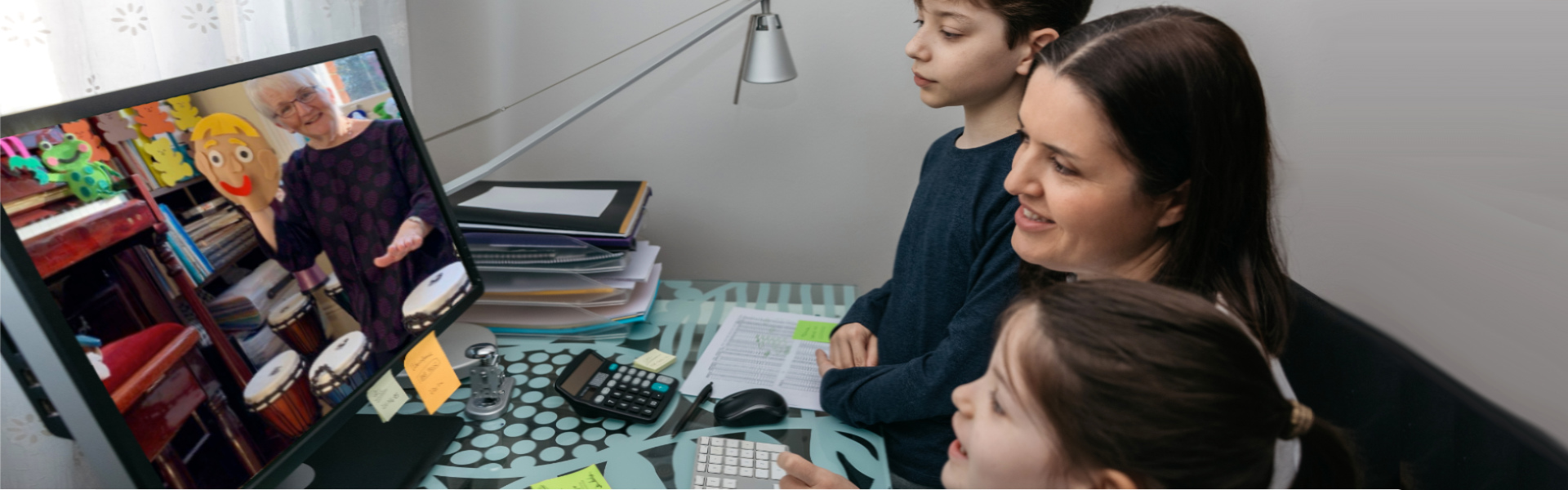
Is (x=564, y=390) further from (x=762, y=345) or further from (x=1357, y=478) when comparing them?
(x=1357, y=478)

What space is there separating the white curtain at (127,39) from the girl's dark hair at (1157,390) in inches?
33.5

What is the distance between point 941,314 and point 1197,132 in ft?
1.30

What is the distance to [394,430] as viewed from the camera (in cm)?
85

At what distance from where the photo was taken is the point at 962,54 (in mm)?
876

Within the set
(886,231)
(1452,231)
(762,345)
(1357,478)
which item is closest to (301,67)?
(762,345)

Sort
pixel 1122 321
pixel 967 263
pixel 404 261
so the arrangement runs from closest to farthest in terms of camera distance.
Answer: pixel 1122 321
pixel 404 261
pixel 967 263

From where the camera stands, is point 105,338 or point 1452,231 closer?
point 105,338

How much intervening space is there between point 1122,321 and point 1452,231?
681 millimetres

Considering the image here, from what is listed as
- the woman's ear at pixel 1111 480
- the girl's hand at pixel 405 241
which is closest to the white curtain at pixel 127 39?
the girl's hand at pixel 405 241

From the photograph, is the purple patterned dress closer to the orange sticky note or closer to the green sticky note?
the orange sticky note

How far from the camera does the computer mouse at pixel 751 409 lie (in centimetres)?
87

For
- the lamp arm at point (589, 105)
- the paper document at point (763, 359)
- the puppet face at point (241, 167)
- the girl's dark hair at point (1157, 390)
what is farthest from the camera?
the lamp arm at point (589, 105)

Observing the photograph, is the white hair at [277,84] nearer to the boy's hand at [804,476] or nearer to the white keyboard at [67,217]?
the white keyboard at [67,217]

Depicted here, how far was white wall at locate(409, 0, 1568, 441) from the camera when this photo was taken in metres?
0.78
